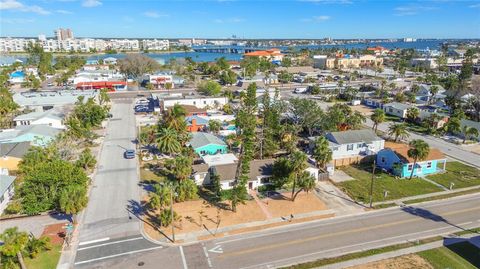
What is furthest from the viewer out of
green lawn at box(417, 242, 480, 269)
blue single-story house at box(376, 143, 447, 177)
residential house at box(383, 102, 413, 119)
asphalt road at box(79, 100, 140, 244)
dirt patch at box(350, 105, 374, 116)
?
dirt patch at box(350, 105, 374, 116)

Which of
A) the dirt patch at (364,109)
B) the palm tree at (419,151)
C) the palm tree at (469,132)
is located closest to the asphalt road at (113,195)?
the palm tree at (419,151)

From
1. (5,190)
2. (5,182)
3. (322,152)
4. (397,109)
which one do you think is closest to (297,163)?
(322,152)

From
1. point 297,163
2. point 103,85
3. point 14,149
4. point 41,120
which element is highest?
point 103,85

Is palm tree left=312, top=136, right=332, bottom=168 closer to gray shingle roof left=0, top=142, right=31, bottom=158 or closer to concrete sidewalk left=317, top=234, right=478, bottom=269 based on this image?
concrete sidewalk left=317, top=234, right=478, bottom=269

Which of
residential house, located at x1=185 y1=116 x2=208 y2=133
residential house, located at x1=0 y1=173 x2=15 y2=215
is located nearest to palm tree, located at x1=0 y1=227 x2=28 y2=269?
residential house, located at x1=0 y1=173 x2=15 y2=215

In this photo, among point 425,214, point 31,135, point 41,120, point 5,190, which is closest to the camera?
point 425,214

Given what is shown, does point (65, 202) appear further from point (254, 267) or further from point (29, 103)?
point (29, 103)

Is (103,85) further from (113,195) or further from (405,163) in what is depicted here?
(405,163)
